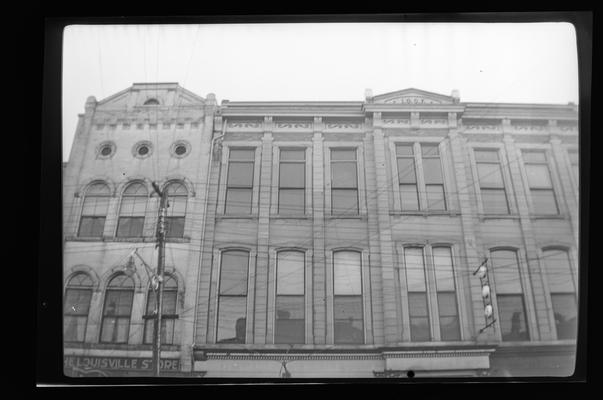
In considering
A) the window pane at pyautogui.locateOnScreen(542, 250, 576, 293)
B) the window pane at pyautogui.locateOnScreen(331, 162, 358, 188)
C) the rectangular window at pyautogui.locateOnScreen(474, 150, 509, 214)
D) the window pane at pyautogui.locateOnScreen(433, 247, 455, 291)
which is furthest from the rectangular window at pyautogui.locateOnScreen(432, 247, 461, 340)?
the window pane at pyautogui.locateOnScreen(331, 162, 358, 188)

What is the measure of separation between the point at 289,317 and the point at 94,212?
7.56 feet

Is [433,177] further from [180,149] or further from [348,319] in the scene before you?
[180,149]

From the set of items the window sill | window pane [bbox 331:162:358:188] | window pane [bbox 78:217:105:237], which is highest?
window pane [bbox 331:162:358:188]

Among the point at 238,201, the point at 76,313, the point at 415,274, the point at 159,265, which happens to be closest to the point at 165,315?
the point at 159,265

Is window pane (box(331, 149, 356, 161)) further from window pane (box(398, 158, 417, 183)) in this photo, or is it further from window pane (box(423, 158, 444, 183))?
window pane (box(423, 158, 444, 183))

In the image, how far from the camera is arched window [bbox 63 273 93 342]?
434 cm

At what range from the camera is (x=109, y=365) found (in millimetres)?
4223

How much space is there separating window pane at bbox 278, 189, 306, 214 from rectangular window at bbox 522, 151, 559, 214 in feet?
7.78

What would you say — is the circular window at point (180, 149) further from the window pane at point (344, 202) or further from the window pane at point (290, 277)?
the window pane at point (344, 202)

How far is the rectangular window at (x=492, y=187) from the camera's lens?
5.03 metres
